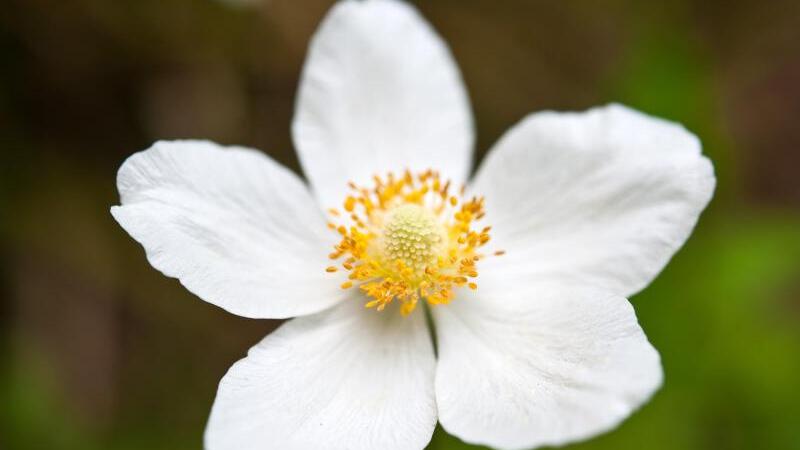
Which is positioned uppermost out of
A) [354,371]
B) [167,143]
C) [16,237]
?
[167,143]

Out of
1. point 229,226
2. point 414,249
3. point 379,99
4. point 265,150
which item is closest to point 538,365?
point 414,249

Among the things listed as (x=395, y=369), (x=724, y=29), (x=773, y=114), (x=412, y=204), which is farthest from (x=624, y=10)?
(x=395, y=369)

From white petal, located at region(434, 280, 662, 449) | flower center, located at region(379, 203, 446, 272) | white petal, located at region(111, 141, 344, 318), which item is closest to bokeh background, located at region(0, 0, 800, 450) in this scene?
white petal, located at region(434, 280, 662, 449)

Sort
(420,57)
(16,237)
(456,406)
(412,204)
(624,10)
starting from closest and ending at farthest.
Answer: (456,406)
(412,204)
(420,57)
(16,237)
(624,10)

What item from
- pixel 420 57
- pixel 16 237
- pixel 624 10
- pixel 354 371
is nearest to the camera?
pixel 354 371

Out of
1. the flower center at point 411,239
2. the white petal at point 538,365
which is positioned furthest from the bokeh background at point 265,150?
the flower center at point 411,239

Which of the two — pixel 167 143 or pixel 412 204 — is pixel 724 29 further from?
pixel 167 143

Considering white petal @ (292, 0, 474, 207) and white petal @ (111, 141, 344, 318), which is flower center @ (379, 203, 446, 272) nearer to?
white petal @ (111, 141, 344, 318)

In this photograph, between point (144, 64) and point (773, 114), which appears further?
point (773, 114)
